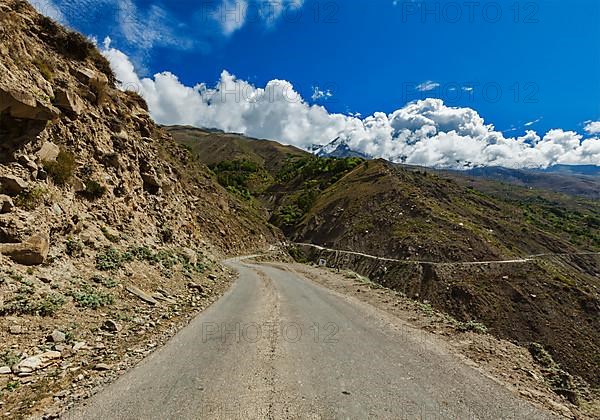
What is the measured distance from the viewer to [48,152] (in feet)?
41.1

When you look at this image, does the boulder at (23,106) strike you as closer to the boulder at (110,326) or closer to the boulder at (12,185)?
the boulder at (12,185)

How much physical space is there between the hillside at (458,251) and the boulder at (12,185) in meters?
15.8

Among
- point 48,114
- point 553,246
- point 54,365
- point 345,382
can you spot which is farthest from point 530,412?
point 553,246

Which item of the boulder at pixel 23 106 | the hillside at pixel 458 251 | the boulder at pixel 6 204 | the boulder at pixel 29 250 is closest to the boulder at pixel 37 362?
the boulder at pixel 29 250

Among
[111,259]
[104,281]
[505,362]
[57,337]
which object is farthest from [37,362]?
[505,362]

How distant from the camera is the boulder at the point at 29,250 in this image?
898 centimetres

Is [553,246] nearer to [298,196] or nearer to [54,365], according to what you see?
[298,196]

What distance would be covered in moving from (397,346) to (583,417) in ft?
12.0

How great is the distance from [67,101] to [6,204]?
7118 mm

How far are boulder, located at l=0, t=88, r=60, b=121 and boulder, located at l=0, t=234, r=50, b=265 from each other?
4.31 m

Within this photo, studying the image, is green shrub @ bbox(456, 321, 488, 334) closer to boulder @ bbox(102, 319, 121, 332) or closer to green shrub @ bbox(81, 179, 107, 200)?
boulder @ bbox(102, 319, 121, 332)

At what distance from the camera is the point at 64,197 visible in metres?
12.4

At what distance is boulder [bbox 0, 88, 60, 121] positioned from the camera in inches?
419

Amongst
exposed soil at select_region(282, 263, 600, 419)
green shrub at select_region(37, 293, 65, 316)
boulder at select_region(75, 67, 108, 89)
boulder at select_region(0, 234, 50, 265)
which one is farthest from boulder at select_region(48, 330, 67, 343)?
boulder at select_region(75, 67, 108, 89)
